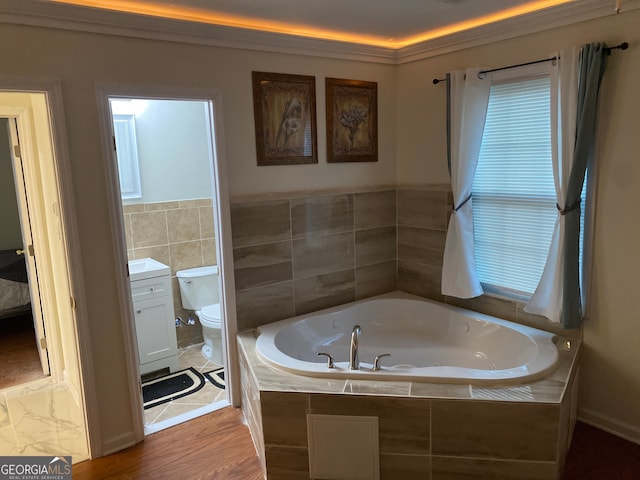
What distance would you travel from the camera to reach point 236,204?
2.86 meters

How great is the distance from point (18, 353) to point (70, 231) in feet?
7.83

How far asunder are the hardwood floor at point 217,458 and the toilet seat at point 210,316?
0.93m

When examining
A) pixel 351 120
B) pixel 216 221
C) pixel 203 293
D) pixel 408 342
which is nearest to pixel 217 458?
pixel 216 221

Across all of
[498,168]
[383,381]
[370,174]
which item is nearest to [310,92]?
[370,174]

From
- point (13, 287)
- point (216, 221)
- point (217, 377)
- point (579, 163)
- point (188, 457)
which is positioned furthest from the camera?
point (13, 287)

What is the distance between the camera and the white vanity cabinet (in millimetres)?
3465

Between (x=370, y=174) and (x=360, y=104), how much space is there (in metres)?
0.52

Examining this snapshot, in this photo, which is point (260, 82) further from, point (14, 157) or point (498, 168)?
point (14, 157)

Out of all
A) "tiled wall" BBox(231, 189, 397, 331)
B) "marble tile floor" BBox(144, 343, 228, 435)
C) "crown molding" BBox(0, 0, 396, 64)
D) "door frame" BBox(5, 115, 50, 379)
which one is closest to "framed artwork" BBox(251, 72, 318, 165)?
"crown molding" BBox(0, 0, 396, 64)

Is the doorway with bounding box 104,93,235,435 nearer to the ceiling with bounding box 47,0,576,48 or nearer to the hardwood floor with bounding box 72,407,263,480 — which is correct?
the hardwood floor with bounding box 72,407,263,480

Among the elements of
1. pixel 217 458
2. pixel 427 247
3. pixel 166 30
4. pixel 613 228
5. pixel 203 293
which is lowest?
pixel 217 458

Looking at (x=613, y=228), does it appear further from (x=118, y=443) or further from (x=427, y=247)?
(x=118, y=443)

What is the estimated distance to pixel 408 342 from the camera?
3.30 metres

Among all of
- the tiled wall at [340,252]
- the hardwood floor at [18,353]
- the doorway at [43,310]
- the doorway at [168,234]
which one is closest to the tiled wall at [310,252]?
the tiled wall at [340,252]
